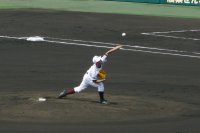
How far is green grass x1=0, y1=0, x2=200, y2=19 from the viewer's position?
48.6 metres

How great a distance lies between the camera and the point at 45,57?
97.8 ft

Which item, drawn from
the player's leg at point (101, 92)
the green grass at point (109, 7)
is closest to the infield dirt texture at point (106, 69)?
the player's leg at point (101, 92)

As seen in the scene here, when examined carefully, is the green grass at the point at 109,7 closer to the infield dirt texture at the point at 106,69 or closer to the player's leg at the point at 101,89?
the infield dirt texture at the point at 106,69

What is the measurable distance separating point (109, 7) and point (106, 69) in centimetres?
2531

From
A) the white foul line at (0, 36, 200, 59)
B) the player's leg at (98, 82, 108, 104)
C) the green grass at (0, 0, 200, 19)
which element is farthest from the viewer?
the green grass at (0, 0, 200, 19)

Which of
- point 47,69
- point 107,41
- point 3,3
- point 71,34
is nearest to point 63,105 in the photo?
point 47,69

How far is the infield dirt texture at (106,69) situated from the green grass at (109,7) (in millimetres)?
2746

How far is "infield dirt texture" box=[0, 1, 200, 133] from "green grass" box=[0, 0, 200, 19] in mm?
2746

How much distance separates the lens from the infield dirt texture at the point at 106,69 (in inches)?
694

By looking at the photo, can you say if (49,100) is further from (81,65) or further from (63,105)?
(81,65)

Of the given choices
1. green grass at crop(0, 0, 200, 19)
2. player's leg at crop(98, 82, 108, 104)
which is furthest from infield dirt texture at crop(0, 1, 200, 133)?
green grass at crop(0, 0, 200, 19)

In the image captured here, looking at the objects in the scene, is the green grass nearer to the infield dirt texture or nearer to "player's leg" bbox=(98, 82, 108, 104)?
the infield dirt texture

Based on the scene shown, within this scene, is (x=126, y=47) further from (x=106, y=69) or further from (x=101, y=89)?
(x=101, y=89)

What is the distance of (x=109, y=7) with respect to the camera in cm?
5216
